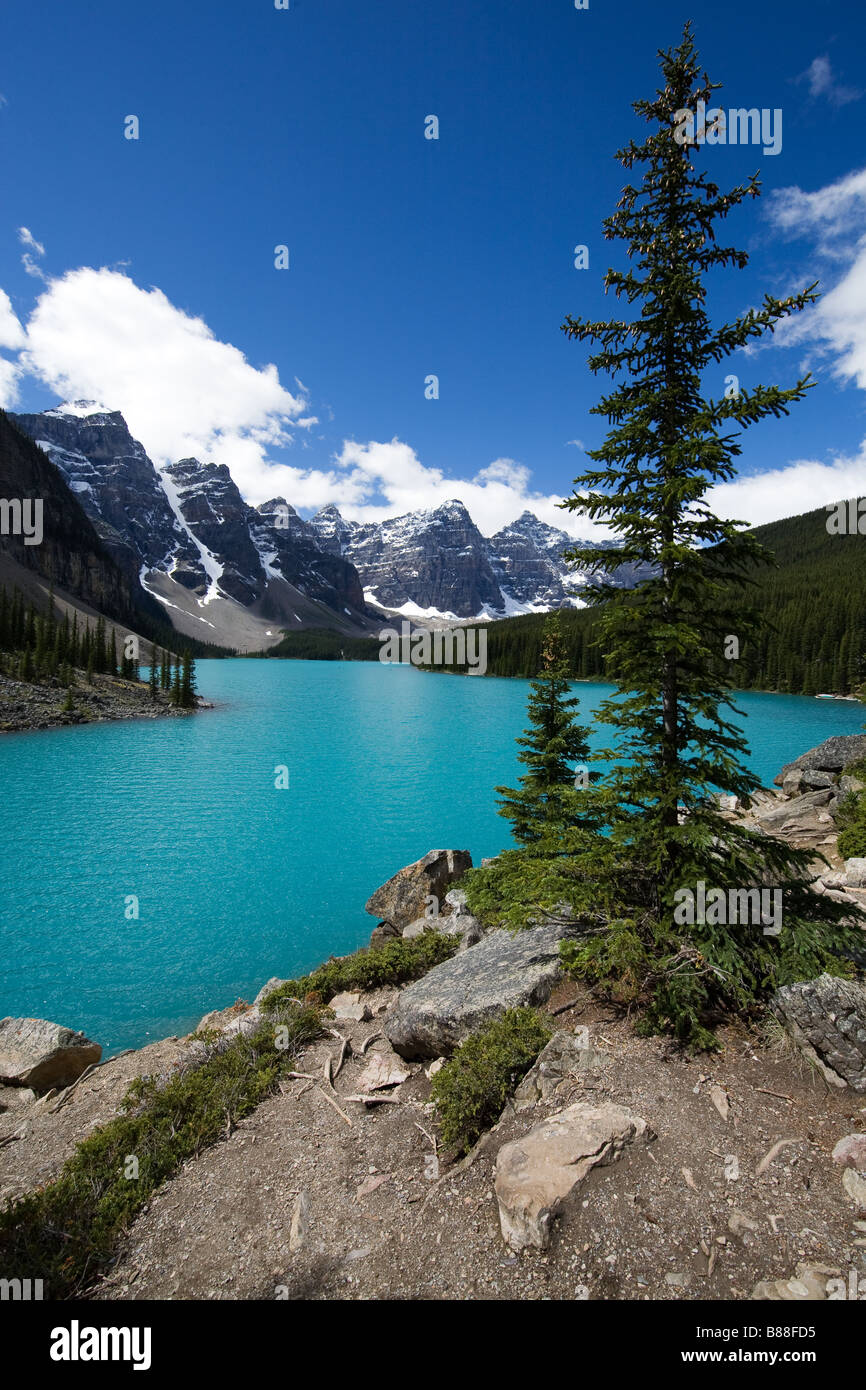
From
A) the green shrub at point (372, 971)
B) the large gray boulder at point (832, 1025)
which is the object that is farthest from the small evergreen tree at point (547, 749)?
the large gray boulder at point (832, 1025)

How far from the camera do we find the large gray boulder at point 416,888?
1800 cm

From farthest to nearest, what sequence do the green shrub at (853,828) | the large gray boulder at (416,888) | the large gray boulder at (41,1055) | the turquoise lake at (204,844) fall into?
the large gray boulder at (416,888)
the turquoise lake at (204,844)
the green shrub at (853,828)
the large gray boulder at (41,1055)

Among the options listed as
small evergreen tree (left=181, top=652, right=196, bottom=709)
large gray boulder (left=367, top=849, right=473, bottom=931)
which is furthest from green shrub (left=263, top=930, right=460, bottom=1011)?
small evergreen tree (left=181, top=652, right=196, bottom=709)

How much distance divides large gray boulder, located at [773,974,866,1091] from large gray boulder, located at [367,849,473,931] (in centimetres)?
1232

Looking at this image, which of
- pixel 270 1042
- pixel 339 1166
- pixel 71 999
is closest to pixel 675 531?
pixel 339 1166

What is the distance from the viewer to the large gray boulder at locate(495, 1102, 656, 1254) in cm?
487

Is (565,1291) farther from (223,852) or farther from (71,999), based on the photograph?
(223,852)

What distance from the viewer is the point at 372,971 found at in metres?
12.0

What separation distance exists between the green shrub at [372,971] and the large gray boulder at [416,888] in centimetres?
478

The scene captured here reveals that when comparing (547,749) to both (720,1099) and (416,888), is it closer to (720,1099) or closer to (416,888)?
(416,888)

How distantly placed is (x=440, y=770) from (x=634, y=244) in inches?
1530

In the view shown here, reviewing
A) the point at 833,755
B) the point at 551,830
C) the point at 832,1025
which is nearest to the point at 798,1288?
the point at 832,1025

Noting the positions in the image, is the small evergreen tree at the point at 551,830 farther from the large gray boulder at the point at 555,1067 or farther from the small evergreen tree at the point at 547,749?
the large gray boulder at the point at 555,1067

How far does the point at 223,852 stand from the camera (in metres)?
27.2
